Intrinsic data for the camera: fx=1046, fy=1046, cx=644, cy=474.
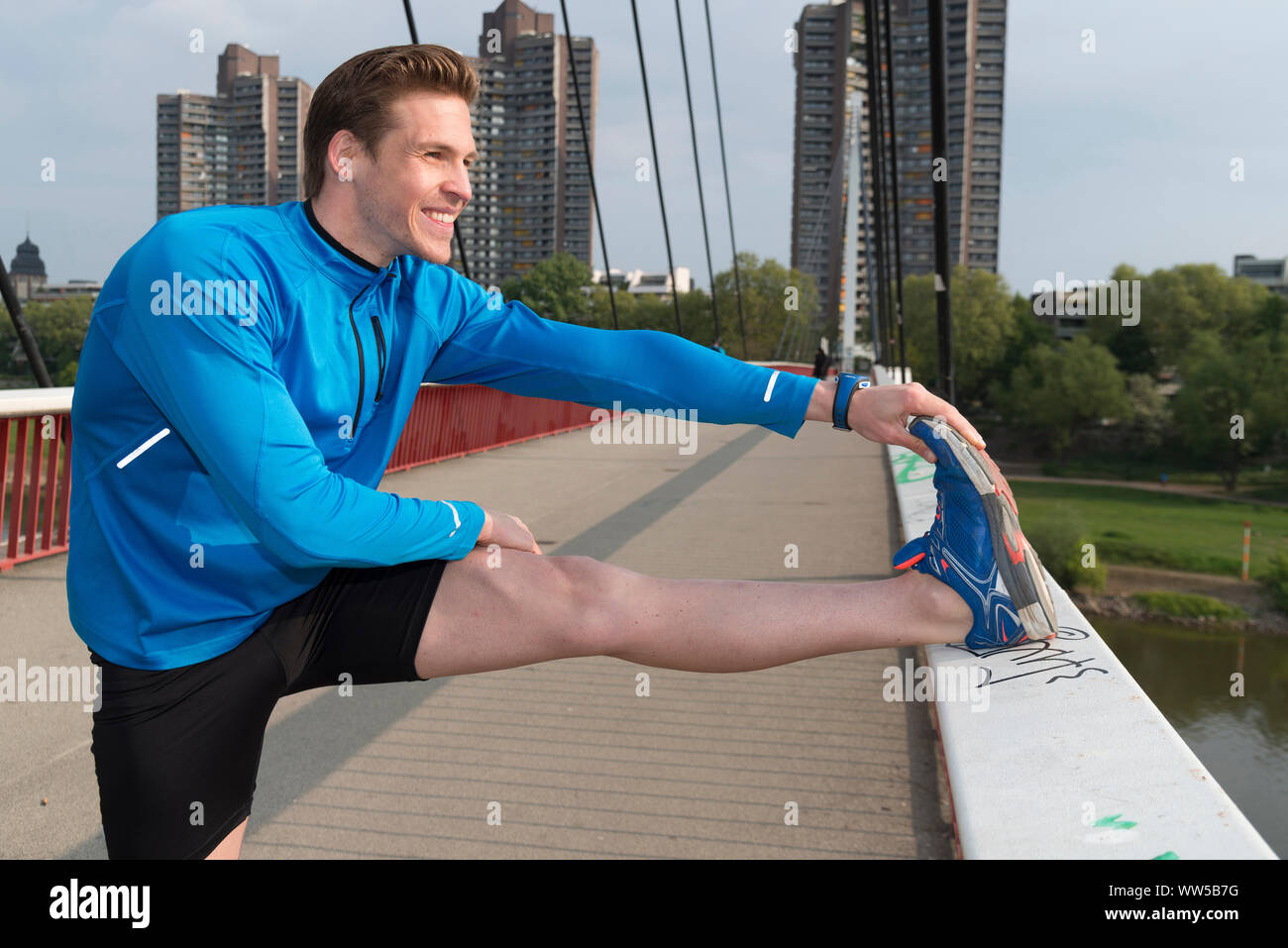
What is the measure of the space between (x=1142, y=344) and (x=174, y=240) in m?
86.1

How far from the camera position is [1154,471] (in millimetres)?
72125

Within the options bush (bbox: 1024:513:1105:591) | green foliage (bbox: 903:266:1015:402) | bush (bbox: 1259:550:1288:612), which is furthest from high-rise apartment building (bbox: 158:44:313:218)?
bush (bbox: 1259:550:1288:612)

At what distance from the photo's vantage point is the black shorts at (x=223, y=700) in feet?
4.84

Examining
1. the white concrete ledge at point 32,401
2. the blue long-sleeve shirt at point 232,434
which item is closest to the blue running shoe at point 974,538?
the blue long-sleeve shirt at point 232,434

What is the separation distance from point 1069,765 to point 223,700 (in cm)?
127

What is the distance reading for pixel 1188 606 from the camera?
45031mm

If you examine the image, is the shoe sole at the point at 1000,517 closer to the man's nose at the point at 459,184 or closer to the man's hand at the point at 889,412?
the man's hand at the point at 889,412

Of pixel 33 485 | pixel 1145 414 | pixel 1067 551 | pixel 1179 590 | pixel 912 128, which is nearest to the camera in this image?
pixel 33 485

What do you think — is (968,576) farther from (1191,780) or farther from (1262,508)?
(1262,508)

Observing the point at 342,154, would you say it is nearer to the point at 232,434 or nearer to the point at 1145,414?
the point at 232,434

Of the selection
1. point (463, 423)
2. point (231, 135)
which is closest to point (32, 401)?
point (463, 423)

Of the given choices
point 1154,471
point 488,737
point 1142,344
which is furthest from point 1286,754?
point 1142,344

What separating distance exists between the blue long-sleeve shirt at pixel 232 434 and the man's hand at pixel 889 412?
67cm

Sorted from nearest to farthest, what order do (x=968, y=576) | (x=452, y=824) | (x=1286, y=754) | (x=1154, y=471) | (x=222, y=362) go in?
(x=222, y=362) < (x=968, y=576) < (x=452, y=824) < (x=1286, y=754) < (x=1154, y=471)
